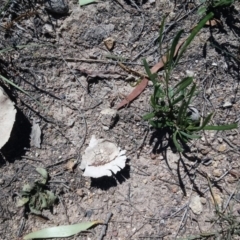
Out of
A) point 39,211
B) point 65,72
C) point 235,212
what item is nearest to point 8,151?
point 39,211

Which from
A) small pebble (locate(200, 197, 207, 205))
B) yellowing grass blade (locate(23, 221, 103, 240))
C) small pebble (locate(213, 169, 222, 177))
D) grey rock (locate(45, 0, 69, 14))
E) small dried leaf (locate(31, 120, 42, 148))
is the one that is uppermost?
grey rock (locate(45, 0, 69, 14))

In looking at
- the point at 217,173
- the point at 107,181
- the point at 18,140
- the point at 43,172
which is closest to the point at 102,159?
the point at 107,181

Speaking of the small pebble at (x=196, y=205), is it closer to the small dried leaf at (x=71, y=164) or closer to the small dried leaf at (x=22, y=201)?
the small dried leaf at (x=71, y=164)

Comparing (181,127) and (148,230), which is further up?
(181,127)

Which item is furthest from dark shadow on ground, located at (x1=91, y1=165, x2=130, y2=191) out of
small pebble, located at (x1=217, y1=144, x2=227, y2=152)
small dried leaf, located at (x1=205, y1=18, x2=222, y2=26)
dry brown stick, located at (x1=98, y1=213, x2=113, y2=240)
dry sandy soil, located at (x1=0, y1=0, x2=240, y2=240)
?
small dried leaf, located at (x1=205, y1=18, x2=222, y2=26)

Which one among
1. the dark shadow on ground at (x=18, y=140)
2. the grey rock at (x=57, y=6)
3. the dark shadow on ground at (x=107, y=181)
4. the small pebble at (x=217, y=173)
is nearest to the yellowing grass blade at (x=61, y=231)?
the dark shadow on ground at (x=107, y=181)

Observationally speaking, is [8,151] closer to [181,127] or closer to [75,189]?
[75,189]

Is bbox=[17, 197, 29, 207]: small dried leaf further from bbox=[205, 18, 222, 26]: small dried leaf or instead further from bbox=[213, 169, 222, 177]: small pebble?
bbox=[205, 18, 222, 26]: small dried leaf

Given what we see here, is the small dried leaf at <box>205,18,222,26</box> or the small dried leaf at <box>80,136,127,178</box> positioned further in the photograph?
the small dried leaf at <box>205,18,222,26</box>
